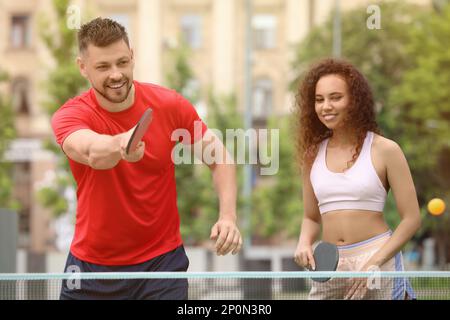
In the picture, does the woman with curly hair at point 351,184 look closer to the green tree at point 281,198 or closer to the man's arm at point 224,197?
the man's arm at point 224,197

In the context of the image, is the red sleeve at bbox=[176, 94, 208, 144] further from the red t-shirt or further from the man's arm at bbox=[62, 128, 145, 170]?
the man's arm at bbox=[62, 128, 145, 170]

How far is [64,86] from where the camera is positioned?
87.3ft

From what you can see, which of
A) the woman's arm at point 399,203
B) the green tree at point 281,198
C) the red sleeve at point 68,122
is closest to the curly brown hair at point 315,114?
the woman's arm at point 399,203

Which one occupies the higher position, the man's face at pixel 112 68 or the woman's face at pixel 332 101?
the man's face at pixel 112 68

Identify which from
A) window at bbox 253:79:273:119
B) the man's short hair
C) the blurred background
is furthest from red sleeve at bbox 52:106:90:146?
window at bbox 253:79:273:119

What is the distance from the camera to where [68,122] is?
4227 mm

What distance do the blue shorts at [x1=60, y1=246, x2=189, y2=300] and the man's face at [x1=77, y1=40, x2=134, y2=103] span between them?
751mm

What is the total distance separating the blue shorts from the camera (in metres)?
4.25

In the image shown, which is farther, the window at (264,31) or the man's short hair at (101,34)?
the window at (264,31)

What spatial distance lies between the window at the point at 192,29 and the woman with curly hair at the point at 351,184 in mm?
41570

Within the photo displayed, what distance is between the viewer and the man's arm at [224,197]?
3.86 meters

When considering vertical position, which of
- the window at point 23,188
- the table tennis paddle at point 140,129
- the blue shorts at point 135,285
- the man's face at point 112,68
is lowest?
the window at point 23,188

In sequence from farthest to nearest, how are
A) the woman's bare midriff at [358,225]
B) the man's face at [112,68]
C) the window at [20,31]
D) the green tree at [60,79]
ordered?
the window at [20,31] → the green tree at [60,79] → the woman's bare midriff at [358,225] → the man's face at [112,68]

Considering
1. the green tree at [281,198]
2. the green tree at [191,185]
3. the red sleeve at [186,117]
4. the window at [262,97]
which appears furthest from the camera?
the window at [262,97]
